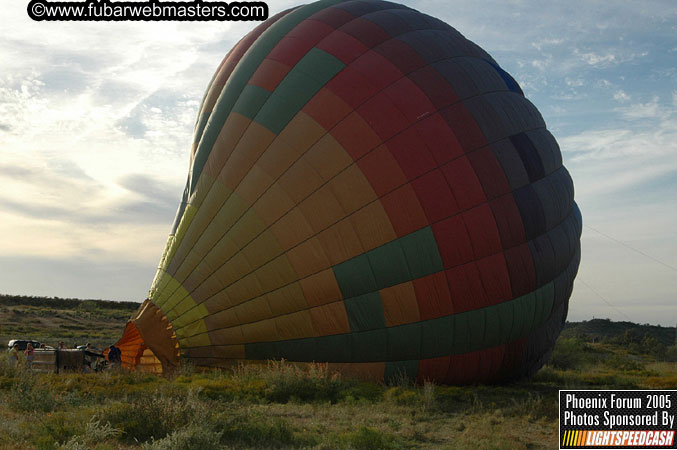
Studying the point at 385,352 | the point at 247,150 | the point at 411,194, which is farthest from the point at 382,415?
the point at 247,150

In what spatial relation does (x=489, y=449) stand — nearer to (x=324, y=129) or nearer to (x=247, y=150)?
(x=324, y=129)

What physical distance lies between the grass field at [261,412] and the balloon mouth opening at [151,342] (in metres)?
0.44

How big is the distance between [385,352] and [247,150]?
203 inches

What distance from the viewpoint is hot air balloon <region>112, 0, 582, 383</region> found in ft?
36.4

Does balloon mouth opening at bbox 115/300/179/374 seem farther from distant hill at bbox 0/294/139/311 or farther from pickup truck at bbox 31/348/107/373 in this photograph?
distant hill at bbox 0/294/139/311

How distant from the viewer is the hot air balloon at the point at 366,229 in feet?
36.4

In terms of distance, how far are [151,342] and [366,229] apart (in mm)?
5025

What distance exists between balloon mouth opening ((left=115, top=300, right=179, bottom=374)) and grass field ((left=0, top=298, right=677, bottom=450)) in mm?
445

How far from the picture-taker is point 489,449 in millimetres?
7320

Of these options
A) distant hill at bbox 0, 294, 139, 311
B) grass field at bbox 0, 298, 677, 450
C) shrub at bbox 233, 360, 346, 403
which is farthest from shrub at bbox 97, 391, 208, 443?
distant hill at bbox 0, 294, 139, 311

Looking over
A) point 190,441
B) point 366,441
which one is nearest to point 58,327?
point 190,441

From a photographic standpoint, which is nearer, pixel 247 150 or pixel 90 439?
pixel 90 439

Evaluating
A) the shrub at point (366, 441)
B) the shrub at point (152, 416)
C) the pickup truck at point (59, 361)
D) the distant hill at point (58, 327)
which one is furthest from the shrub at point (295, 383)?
the distant hill at point (58, 327)

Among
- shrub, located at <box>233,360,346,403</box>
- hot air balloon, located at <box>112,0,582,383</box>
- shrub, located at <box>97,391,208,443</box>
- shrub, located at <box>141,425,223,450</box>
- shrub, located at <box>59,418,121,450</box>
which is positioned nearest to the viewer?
shrub, located at <box>141,425,223,450</box>
